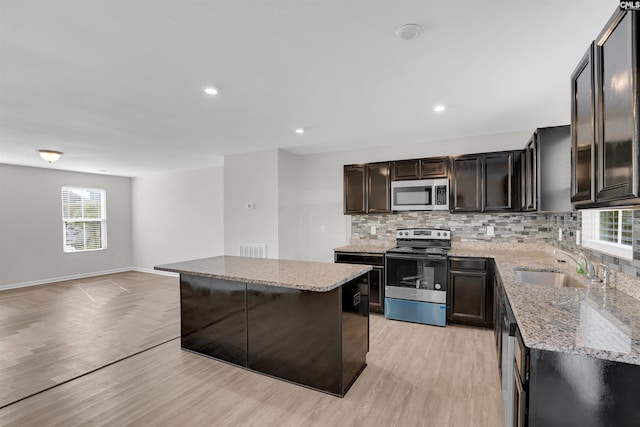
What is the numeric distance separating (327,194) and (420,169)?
1.60 m

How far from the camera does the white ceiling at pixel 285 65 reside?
63.4 inches

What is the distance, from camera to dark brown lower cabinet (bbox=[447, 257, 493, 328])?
3.48 metres

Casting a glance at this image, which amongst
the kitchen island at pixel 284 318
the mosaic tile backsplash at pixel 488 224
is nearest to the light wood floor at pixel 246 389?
the kitchen island at pixel 284 318

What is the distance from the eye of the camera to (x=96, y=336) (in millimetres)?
3549

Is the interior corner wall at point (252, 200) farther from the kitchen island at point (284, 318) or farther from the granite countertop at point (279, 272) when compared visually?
the kitchen island at point (284, 318)

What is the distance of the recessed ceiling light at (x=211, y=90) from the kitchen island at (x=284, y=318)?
1.56 metres

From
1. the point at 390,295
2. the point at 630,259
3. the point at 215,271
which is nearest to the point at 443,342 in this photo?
the point at 390,295

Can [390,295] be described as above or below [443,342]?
above

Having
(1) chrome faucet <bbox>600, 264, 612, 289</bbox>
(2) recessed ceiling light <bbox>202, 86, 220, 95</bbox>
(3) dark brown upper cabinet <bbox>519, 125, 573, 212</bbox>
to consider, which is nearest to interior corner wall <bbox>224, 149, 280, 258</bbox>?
(2) recessed ceiling light <bbox>202, 86, 220, 95</bbox>

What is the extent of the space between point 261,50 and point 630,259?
2.58 meters

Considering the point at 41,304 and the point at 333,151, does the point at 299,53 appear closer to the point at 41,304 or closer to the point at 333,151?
the point at 333,151

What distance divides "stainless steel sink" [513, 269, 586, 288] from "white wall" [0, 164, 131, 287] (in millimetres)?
8493

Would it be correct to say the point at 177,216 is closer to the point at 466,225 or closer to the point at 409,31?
the point at 466,225

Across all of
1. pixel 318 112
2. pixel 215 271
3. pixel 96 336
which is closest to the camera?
pixel 215 271
